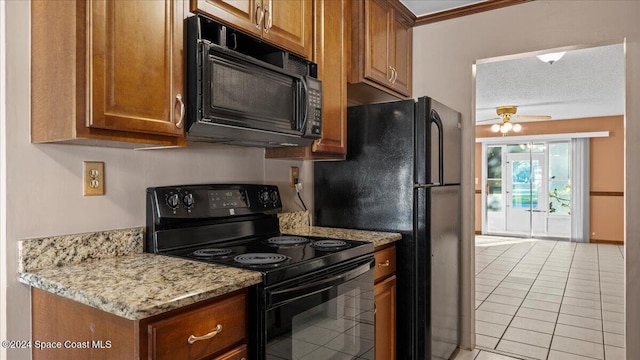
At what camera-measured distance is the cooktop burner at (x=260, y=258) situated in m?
1.44

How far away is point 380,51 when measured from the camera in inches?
100

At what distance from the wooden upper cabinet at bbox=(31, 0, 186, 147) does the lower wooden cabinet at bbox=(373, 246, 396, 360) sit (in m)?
1.23

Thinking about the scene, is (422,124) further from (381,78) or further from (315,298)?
(315,298)

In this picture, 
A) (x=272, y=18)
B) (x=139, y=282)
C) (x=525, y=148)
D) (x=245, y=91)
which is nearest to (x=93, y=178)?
(x=139, y=282)

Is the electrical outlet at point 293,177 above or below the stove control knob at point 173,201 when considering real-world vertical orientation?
above

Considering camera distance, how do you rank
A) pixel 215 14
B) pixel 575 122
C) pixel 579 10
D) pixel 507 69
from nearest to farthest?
pixel 215 14, pixel 579 10, pixel 507 69, pixel 575 122

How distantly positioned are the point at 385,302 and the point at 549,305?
101 inches

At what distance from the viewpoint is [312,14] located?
6.75ft

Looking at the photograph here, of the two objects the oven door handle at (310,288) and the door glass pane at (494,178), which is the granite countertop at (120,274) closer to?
the oven door handle at (310,288)

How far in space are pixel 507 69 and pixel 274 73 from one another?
137 inches

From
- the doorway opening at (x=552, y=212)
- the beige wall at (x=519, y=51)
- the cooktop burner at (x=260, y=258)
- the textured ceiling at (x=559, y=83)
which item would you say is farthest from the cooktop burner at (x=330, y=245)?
the textured ceiling at (x=559, y=83)

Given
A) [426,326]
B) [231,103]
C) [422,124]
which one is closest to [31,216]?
[231,103]

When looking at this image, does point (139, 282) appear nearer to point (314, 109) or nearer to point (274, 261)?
point (274, 261)

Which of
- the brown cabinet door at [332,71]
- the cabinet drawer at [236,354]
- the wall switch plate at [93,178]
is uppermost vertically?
the brown cabinet door at [332,71]
